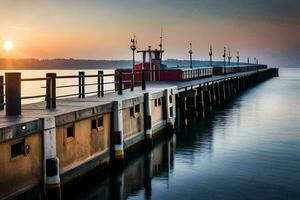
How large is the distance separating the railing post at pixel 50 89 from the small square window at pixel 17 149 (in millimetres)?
3286

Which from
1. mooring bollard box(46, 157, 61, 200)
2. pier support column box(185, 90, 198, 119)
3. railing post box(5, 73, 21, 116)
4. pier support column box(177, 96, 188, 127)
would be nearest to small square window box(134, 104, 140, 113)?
railing post box(5, 73, 21, 116)

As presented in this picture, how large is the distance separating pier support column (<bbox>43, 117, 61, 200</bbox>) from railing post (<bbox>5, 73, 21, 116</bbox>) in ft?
4.58

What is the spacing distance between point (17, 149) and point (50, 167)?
1.20 m

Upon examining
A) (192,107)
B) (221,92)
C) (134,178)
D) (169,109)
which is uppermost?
(221,92)

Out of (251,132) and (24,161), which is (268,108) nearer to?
(251,132)

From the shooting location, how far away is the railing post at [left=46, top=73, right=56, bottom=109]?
1420 centimetres

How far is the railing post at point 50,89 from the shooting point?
1420 cm

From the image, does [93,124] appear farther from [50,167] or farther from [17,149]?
[17,149]

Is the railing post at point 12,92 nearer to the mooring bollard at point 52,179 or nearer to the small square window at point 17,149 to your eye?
the small square window at point 17,149

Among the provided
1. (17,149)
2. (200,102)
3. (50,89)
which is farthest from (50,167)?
(200,102)

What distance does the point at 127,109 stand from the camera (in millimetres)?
19922

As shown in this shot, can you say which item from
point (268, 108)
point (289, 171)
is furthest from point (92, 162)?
point (268, 108)

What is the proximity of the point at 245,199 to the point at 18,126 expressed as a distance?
7.93 m

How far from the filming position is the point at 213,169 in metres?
18.8
